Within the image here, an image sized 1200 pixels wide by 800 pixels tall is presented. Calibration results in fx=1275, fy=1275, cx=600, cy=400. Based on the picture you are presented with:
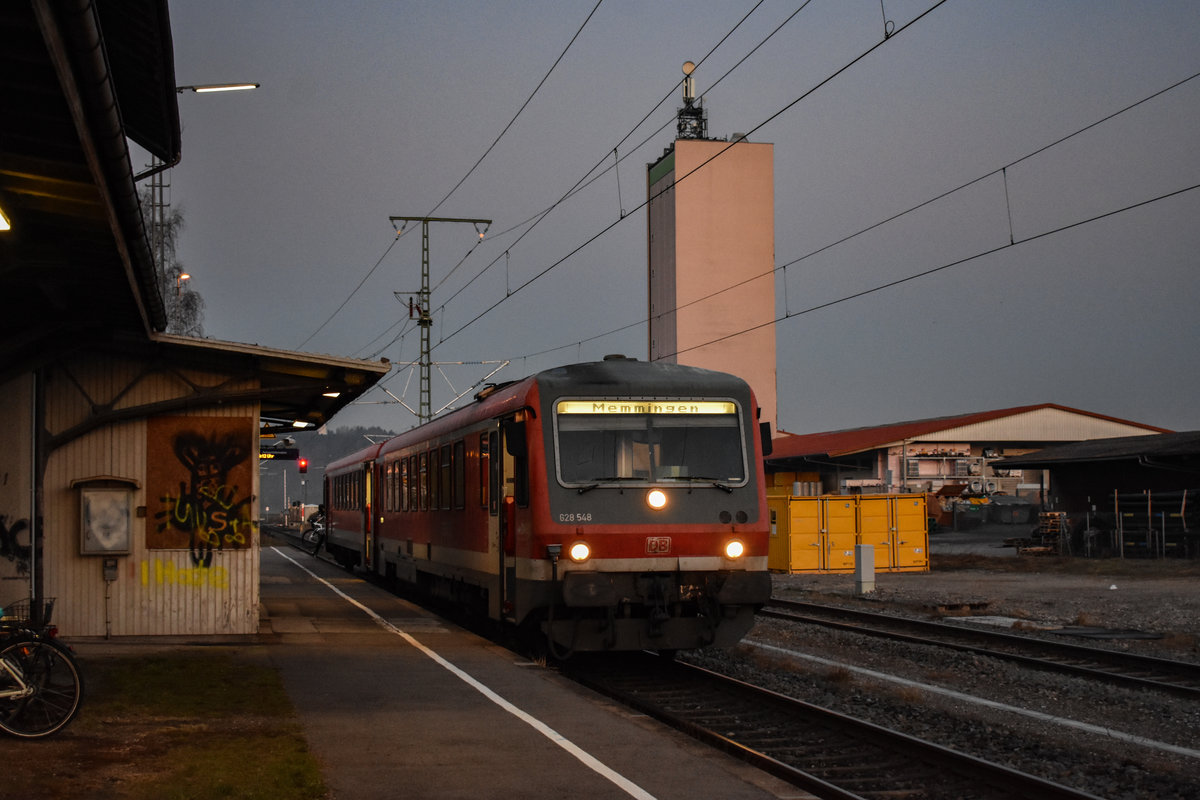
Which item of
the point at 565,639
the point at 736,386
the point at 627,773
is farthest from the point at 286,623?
the point at 627,773

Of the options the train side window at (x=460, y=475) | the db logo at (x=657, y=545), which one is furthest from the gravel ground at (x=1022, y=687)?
the train side window at (x=460, y=475)

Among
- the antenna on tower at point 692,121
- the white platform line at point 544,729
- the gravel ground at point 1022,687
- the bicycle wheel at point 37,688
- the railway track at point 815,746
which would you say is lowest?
the gravel ground at point 1022,687

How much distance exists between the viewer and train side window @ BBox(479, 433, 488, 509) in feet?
47.8

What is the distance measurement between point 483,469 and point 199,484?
345 centimetres

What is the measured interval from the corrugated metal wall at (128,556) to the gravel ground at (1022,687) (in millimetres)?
5632

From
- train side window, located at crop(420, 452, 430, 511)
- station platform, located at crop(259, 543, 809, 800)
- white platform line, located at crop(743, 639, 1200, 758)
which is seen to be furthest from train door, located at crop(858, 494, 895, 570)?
station platform, located at crop(259, 543, 809, 800)

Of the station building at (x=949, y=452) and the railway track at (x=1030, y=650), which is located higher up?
the station building at (x=949, y=452)

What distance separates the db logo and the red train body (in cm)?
1

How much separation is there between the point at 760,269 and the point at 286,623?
59.2m

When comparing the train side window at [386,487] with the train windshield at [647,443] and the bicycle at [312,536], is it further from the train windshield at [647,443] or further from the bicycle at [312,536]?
the bicycle at [312,536]

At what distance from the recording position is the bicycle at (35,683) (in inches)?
331

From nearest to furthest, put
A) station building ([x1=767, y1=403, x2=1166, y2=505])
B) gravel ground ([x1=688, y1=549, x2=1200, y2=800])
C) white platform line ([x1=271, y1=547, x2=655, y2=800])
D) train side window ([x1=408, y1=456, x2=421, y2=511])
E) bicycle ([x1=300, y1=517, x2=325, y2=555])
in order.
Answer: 1. white platform line ([x1=271, y1=547, x2=655, y2=800])
2. gravel ground ([x1=688, y1=549, x2=1200, y2=800])
3. train side window ([x1=408, y1=456, x2=421, y2=511])
4. bicycle ([x1=300, y1=517, x2=325, y2=555])
5. station building ([x1=767, y1=403, x2=1166, y2=505])

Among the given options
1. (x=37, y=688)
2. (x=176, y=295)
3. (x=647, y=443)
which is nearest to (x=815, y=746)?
(x=647, y=443)

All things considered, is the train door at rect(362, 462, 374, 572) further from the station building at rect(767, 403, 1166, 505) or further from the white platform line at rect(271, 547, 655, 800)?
the station building at rect(767, 403, 1166, 505)
